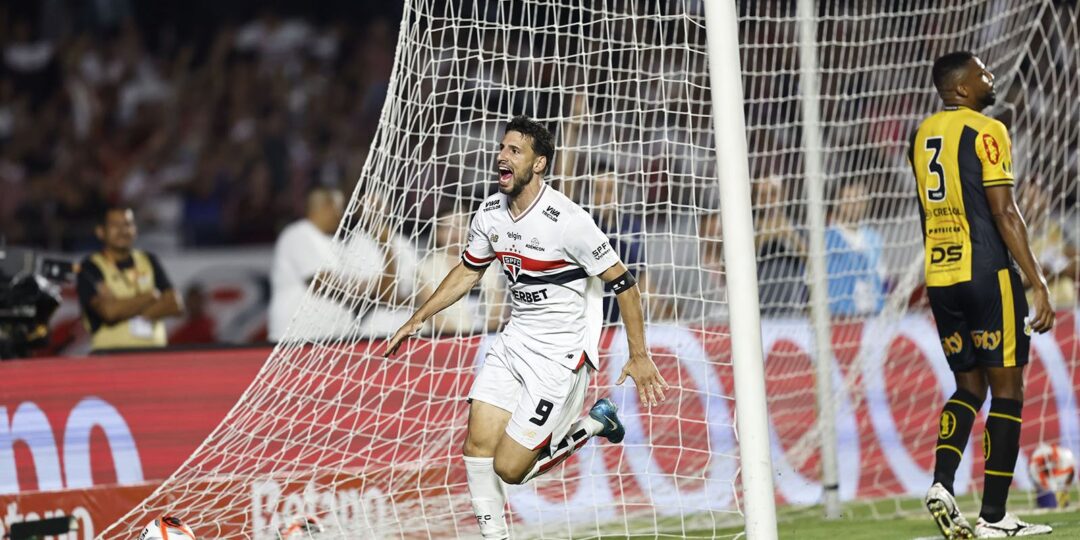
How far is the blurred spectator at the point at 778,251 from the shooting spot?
8.92 meters

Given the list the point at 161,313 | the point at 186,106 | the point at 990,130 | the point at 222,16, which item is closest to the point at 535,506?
the point at 161,313

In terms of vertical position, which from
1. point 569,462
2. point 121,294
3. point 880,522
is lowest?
point 880,522

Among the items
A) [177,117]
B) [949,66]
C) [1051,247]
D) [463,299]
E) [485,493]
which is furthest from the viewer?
[177,117]

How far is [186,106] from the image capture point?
15.4 m

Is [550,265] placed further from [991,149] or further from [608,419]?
[991,149]

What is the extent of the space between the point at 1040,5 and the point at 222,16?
30.5 feet

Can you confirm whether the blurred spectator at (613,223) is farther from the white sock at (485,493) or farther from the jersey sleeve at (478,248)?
the white sock at (485,493)

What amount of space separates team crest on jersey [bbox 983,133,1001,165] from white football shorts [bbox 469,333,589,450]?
2.03m

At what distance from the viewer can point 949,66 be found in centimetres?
679

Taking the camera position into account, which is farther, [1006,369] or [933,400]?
[933,400]

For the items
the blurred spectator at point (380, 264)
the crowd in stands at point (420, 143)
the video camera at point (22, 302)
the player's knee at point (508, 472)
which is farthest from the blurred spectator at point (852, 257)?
the video camera at point (22, 302)

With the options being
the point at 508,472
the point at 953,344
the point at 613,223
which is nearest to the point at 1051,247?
the point at 613,223

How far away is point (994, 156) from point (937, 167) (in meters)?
0.28

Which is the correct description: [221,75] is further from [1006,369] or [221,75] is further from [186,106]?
[1006,369]
